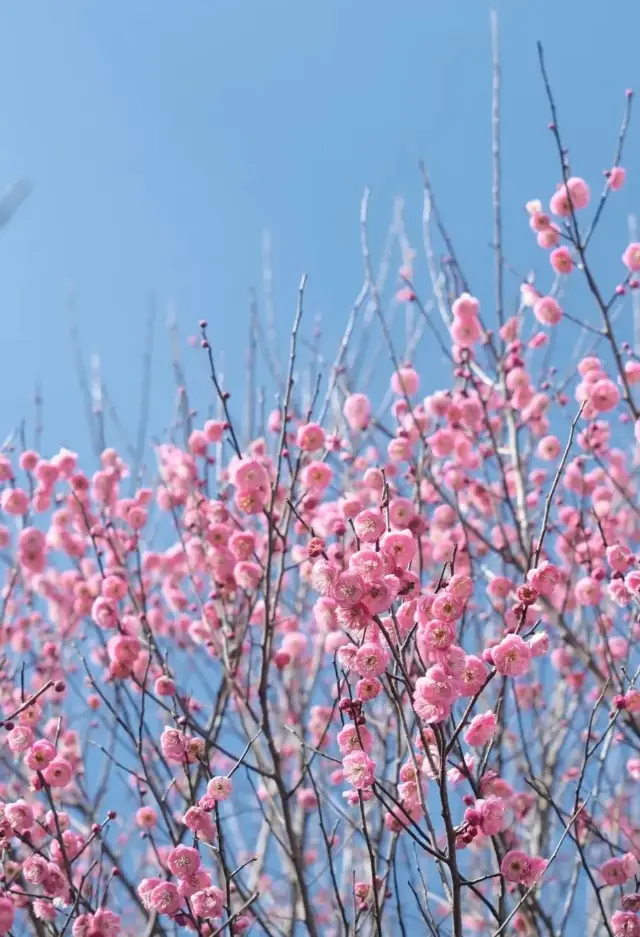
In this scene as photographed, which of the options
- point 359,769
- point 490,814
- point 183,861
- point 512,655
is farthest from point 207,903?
point 512,655

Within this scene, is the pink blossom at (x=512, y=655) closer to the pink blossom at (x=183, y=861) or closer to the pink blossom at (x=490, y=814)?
the pink blossom at (x=490, y=814)

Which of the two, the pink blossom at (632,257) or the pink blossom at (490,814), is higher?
the pink blossom at (632,257)

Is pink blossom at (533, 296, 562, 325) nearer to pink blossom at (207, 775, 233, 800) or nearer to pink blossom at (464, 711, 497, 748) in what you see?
pink blossom at (464, 711, 497, 748)

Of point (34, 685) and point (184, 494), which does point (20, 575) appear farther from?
point (184, 494)

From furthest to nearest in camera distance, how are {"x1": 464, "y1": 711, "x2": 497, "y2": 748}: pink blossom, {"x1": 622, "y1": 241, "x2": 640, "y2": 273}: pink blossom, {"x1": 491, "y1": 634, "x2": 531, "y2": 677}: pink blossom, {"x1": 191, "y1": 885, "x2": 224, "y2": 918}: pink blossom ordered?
{"x1": 622, "y1": 241, "x2": 640, "y2": 273}: pink blossom, {"x1": 191, "y1": 885, "x2": 224, "y2": 918}: pink blossom, {"x1": 464, "y1": 711, "x2": 497, "y2": 748}: pink blossom, {"x1": 491, "y1": 634, "x2": 531, "y2": 677}: pink blossom

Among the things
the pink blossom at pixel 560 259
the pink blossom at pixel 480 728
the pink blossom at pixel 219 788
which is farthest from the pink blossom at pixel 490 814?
the pink blossom at pixel 560 259

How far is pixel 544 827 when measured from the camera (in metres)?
3.99

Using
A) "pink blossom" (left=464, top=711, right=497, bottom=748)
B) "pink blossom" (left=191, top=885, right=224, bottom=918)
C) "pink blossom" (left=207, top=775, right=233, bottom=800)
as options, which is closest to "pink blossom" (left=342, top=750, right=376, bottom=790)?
"pink blossom" (left=464, top=711, right=497, bottom=748)

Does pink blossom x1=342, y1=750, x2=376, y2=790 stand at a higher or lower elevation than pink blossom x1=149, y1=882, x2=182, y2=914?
higher

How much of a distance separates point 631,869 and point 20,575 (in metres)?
3.92

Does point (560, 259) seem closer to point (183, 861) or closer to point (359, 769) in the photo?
point (359, 769)

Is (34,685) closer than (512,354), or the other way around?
(512,354)

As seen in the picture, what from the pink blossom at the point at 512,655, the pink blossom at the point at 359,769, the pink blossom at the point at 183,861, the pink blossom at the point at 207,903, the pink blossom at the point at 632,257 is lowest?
the pink blossom at the point at 207,903

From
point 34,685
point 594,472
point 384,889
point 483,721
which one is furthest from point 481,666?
point 34,685
